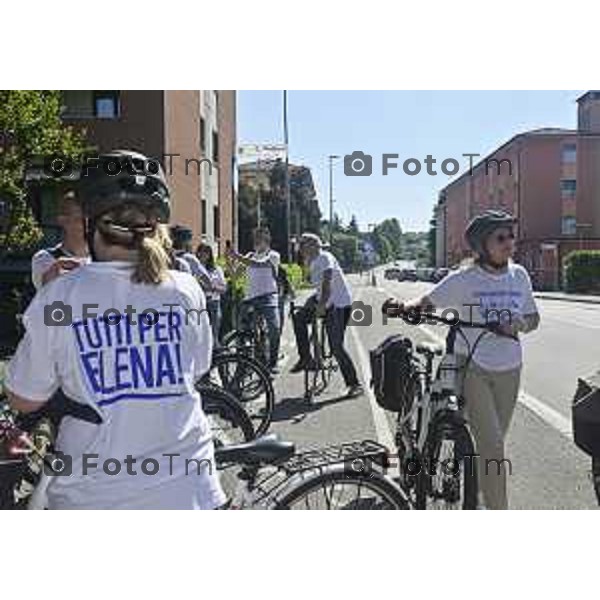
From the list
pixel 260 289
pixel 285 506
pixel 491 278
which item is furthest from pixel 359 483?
pixel 260 289

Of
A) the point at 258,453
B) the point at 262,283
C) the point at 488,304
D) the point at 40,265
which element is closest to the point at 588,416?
the point at 488,304

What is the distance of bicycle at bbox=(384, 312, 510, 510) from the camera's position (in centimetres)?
434

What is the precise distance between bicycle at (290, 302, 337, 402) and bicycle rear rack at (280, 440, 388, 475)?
5.64 meters

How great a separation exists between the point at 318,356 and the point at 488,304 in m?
5.02

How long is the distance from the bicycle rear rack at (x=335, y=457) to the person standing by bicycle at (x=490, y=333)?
1.34 m

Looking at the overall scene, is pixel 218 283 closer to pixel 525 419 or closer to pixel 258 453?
pixel 525 419

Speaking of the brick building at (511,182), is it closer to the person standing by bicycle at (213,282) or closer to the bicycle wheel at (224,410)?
the bicycle wheel at (224,410)

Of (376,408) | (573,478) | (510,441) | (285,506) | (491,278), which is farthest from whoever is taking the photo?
(376,408)

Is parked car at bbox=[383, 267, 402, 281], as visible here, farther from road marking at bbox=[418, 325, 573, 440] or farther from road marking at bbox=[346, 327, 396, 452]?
road marking at bbox=[346, 327, 396, 452]

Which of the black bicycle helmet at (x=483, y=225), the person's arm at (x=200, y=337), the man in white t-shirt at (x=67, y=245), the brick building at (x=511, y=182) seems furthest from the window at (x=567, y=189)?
the person's arm at (x=200, y=337)

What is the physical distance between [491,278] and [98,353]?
2.67 meters

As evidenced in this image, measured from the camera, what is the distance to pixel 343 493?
325 centimetres

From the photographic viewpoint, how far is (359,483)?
3236 mm

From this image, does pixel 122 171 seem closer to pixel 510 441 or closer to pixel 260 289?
pixel 510 441
